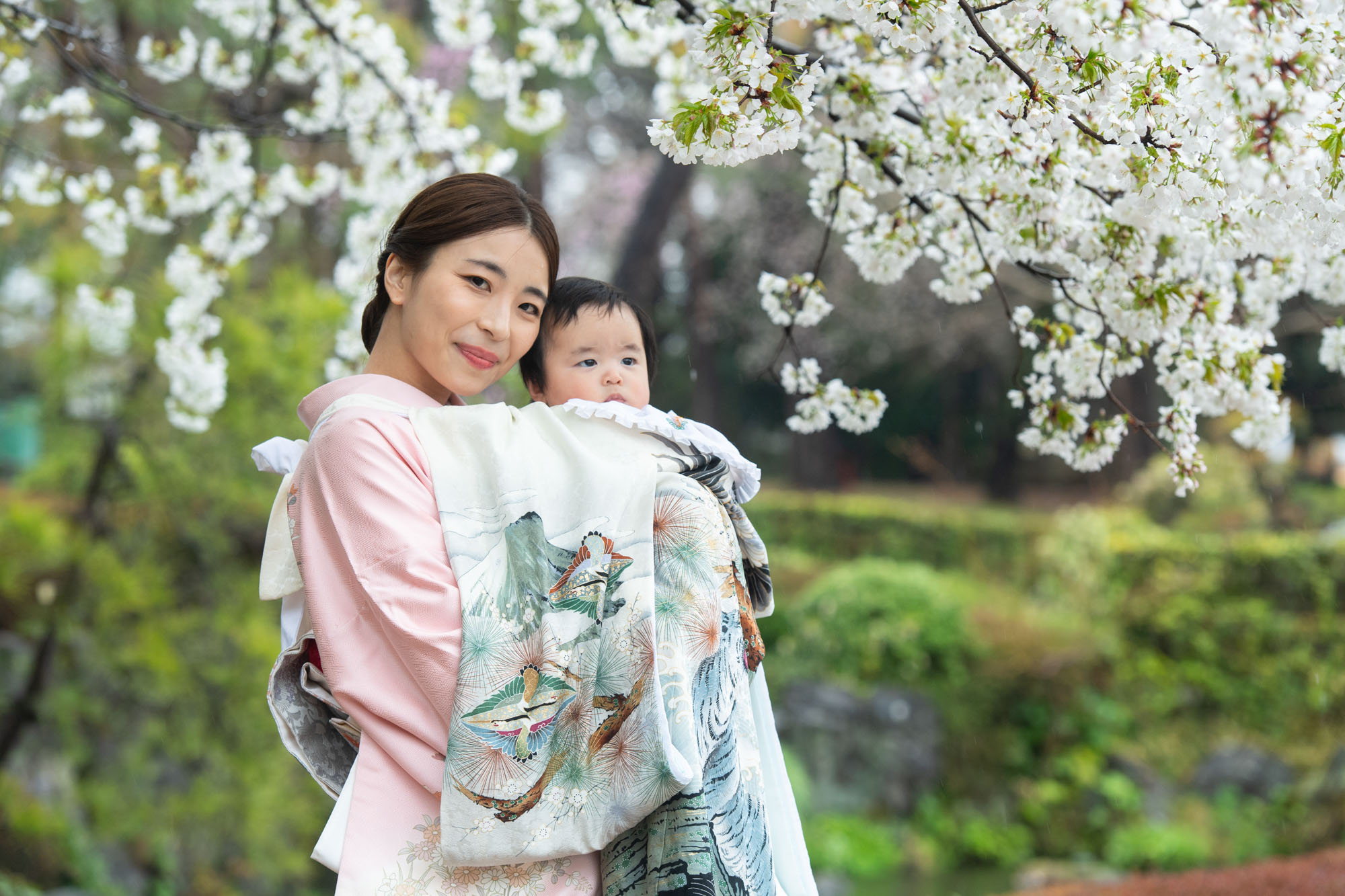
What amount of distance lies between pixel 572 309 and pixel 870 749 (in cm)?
592

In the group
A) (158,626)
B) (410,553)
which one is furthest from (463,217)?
(158,626)

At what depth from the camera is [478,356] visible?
182 cm

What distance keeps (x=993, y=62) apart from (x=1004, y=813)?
19.7ft

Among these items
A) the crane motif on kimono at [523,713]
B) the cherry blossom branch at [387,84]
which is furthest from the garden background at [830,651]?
the crane motif on kimono at [523,713]

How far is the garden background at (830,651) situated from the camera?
5.44 metres

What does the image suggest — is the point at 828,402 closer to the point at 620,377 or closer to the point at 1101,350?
the point at 1101,350

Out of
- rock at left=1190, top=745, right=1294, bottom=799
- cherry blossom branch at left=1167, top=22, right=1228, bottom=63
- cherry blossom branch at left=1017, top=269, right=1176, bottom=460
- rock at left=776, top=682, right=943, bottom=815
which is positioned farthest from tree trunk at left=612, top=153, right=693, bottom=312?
cherry blossom branch at left=1167, top=22, right=1228, bottom=63

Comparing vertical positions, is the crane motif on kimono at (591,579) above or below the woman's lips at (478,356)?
below

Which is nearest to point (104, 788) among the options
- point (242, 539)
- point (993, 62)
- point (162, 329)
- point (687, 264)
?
point (242, 539)

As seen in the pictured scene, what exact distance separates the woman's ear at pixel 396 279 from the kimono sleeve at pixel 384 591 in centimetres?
30

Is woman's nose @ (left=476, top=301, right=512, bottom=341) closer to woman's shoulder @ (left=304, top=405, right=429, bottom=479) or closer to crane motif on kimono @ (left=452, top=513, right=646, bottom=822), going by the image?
woman's shoulder @ (left=304, top=405, right=429, bottom=479)

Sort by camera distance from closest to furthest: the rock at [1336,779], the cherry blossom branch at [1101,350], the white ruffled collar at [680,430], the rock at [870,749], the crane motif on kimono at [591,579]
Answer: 1. the crane motif on kimono at [591,579]
2. the white ruffled collar at [680,430]
3. the cherry blossom branch at [1101,350]
4. the rock at [1336,779]
5. the rock at [870,749]

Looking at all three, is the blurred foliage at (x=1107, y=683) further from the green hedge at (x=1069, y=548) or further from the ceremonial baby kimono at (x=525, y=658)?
the ceremonial baby kimono at (x=525, y=658)

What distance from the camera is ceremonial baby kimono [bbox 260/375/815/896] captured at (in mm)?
1479
